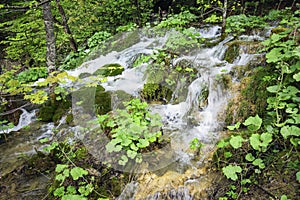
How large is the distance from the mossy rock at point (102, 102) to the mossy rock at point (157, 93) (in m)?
0.82

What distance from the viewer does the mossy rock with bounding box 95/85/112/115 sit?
4584mm

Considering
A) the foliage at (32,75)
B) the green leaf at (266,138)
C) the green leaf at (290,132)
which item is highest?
the green leaf at (290,132)

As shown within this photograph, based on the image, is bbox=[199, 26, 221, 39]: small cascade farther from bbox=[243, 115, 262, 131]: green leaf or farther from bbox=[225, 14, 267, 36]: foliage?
bbox=[243, 115, 262, 131]: green leaf

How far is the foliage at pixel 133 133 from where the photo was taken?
2.78m

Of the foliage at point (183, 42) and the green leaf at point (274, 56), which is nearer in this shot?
the green leaf at point (274, 56)

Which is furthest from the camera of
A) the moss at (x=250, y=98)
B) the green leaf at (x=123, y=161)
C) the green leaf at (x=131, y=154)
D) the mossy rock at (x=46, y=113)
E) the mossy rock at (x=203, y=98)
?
the mossy rock at (x=46, y=113)

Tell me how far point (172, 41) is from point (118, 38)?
9.37 ft

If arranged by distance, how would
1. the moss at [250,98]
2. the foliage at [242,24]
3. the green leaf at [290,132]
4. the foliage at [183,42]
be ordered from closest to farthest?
1. the green leaf at [290,132]
2. the moss at [250,98]
3. the foliage at [183,42]
4. the foliage at [242,24]

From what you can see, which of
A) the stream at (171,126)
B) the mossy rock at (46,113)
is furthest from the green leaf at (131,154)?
the mossy rock at (46,113)

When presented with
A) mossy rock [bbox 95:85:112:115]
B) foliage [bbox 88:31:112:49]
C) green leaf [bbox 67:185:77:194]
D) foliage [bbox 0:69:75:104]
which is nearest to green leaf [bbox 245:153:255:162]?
green leaf [bbox 67:185:77:194]

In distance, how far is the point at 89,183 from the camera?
9.49 feet

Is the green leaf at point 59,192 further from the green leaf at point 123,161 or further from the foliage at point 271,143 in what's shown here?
the foliage at point 271,143

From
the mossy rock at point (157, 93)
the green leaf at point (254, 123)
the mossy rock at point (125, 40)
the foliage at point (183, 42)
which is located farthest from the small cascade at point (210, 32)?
the green leaf at point (254, 123)

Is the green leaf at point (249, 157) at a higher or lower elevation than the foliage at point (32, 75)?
higher
